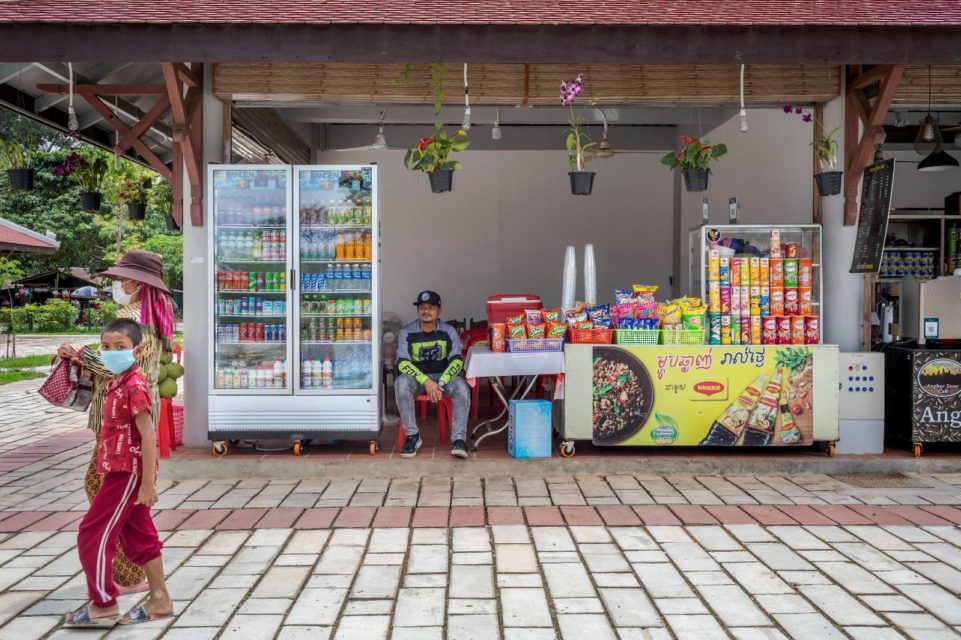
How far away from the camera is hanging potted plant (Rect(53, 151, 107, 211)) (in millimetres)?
8922

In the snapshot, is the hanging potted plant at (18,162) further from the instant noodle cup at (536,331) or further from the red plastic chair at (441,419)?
the instant noodle cup at (536,331)

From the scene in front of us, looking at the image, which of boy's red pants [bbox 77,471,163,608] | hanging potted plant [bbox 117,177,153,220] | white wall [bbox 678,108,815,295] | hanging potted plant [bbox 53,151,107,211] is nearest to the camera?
boy's red pants [bbox 77,471,163,608]

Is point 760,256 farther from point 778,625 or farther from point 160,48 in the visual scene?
point 160,48

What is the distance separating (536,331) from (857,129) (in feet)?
10.8

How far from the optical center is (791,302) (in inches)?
253

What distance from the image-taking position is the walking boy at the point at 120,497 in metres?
3.21

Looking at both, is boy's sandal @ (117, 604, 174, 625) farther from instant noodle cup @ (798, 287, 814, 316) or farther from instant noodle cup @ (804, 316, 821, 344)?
instant noodle cup @ (798, 287, 814, 316)

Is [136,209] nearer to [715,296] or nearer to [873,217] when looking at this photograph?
[715,296]

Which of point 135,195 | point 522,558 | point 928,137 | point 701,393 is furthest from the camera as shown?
point 135,195

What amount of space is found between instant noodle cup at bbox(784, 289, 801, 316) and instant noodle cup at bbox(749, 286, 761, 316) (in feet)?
0.80

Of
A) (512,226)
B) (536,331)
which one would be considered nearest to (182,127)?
(536,331)

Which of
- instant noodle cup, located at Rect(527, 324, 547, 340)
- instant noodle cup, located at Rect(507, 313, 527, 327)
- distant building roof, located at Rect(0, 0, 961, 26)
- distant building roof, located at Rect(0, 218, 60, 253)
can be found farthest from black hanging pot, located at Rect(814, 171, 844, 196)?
distant building roof, located at Rect(0, 218, 60, 253)

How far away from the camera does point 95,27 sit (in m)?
4.87

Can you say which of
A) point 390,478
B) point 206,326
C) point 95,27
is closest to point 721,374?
point 390,478
